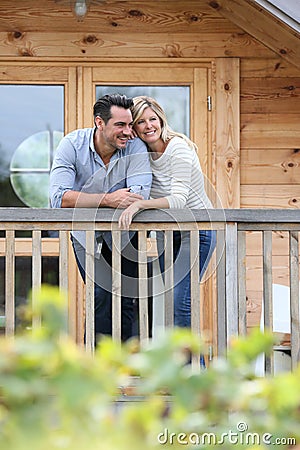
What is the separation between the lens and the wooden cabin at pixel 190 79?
17.7 feet

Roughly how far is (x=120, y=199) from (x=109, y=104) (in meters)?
0.65

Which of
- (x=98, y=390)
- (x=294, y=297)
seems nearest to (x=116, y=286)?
(x=294, y=297)

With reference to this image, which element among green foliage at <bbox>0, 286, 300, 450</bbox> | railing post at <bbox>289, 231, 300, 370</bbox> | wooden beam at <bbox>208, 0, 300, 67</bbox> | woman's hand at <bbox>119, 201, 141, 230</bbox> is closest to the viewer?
green foliage at <bbox>0, 286, 300, 450</bbox>

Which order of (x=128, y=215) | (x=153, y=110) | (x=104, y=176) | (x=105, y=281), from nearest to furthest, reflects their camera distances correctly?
1. (x=128, y=215)
2. (x=105, y=281)
3. (x=104, y=176)
4. (x=153, y=110)

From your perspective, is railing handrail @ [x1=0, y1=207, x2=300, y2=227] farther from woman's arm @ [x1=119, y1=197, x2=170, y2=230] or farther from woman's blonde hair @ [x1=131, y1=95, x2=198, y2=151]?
woman's blonde hair @ [x1=131, y1=95, x2=198, y2=151]

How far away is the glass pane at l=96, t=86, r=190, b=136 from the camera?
547 cm

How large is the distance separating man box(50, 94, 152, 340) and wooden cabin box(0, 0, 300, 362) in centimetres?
109

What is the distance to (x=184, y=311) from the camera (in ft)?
13.7

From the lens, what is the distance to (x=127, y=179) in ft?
13.5

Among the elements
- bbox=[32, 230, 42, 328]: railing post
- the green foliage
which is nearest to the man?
bbox=[32, 230, 42, 328]: railing post

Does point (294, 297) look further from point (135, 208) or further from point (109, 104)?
point (109, 104)

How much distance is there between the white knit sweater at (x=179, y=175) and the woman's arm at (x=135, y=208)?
0.56ft

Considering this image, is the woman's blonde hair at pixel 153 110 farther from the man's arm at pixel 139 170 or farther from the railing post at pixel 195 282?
the railing post at pixel 195 282

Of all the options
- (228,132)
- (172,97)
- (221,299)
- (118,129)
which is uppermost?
(172,97)
